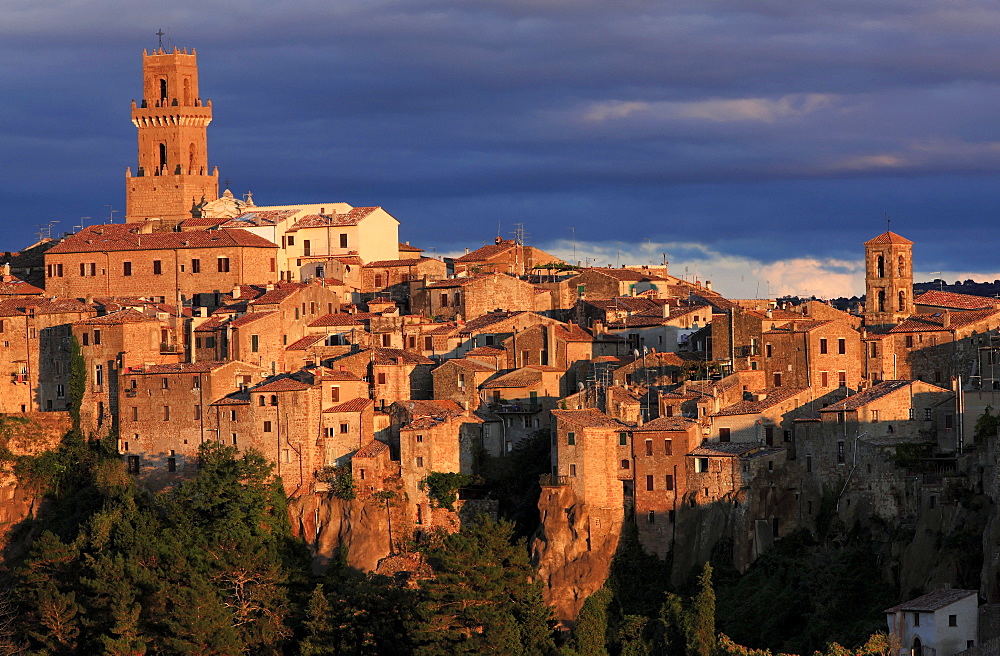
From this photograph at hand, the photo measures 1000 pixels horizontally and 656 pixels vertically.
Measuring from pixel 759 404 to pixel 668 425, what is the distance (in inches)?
118

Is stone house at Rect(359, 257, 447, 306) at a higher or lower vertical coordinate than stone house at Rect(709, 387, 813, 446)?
higher

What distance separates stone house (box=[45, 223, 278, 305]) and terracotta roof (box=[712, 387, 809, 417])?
2911 cm

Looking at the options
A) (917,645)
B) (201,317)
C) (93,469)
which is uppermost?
(201,317)

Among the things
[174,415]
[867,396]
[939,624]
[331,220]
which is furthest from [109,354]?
[939,624]

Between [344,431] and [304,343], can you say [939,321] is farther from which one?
[304,343]

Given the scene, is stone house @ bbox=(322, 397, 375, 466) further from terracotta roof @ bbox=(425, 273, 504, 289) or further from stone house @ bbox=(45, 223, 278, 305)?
stone house @ bbox=(45, 223, 278, 305)

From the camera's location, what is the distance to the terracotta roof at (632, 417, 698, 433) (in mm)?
73500

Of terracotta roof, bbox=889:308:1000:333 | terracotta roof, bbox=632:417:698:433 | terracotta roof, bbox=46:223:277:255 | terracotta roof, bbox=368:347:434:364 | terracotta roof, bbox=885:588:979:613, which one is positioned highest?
terracotta roof, bbox=46:223:277:255

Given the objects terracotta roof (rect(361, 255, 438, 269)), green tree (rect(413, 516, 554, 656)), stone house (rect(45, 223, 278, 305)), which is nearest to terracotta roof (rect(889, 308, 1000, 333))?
green tree (rect(413, 516, 554, 656))

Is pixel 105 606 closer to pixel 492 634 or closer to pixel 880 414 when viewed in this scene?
pixel 492 634

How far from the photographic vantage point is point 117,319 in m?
86.6

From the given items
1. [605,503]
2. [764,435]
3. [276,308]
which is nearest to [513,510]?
[605,503]

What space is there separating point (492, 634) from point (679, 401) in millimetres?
11013

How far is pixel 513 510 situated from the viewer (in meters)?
78.2
